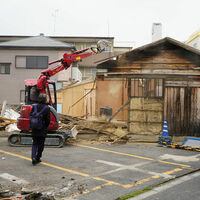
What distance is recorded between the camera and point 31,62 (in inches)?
1037

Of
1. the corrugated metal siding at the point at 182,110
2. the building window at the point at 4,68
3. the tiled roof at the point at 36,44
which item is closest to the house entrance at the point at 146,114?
the corrugated metal siding at the point at 182,110

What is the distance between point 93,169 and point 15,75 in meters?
21.9

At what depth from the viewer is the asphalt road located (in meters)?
5.15

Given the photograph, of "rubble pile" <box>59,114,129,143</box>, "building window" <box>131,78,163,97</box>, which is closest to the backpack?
"rubble pile" <box>59,114,129,143</box>

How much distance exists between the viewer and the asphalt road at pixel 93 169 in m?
5.15

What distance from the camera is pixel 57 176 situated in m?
5.97

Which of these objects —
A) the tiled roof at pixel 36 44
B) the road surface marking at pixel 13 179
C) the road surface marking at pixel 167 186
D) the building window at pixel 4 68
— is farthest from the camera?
the building window at pixel 4 68

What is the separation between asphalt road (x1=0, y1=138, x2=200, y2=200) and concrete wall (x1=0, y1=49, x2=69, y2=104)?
17.1m

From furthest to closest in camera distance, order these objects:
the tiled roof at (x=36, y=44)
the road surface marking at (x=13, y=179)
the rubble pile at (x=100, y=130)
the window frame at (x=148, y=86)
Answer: the tiled roof at (x=36, y=44) < the window frame at (x=148, y=86) < the rubble pile at (x=100, y=130) < the road surface marking at (x=13, y=179)

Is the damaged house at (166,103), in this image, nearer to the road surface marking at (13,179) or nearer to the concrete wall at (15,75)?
the road surface marking at (13,179)

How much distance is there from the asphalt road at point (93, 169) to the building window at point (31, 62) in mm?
17319

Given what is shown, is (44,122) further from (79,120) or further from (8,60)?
(8,60)

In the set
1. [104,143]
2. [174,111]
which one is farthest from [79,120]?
[174,111]

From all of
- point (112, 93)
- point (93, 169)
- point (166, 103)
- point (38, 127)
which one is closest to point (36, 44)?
point (112, 93)
